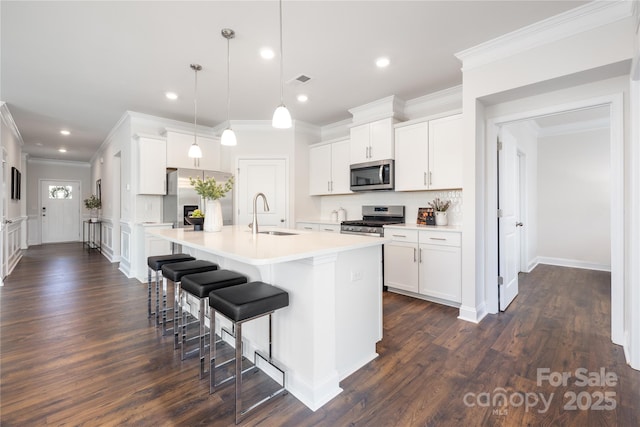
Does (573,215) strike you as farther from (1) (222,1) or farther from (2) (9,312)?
(2) (9,312)

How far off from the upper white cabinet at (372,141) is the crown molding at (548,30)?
50.4 inches

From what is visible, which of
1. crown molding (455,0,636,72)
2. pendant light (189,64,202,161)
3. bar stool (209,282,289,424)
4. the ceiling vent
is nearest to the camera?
bar stool (209,282,289,424)

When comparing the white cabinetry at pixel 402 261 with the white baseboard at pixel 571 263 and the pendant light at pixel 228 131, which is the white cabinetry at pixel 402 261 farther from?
the white baseboard at pixel 571 263

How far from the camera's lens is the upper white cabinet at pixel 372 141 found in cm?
403

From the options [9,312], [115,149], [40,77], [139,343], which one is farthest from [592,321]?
[115,149]

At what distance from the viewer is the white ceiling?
88.0 inches

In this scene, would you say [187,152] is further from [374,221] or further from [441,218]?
[441,218]

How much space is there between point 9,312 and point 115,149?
3419 mm

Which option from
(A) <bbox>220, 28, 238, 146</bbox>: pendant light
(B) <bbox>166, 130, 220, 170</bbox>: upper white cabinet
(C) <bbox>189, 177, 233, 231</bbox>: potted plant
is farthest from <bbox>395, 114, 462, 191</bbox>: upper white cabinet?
(B) <bbox>166, 130, 220, 170</bbox>: upper white cabinet

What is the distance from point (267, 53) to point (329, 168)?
240 centimetres

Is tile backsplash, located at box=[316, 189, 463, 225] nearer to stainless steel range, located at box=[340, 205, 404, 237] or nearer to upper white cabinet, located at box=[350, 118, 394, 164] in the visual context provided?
stainless steel range, located at box=[340, 205, 404, 237]

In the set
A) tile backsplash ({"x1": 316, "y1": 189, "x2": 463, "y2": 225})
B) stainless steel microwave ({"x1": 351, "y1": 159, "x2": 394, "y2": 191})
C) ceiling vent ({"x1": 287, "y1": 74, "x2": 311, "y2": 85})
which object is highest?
ceiling vent ({"x1": 287, "y1": 74, "x2": 311, "y2": 85})

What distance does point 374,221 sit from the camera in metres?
4.49

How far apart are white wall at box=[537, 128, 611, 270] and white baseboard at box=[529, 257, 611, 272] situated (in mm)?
12
